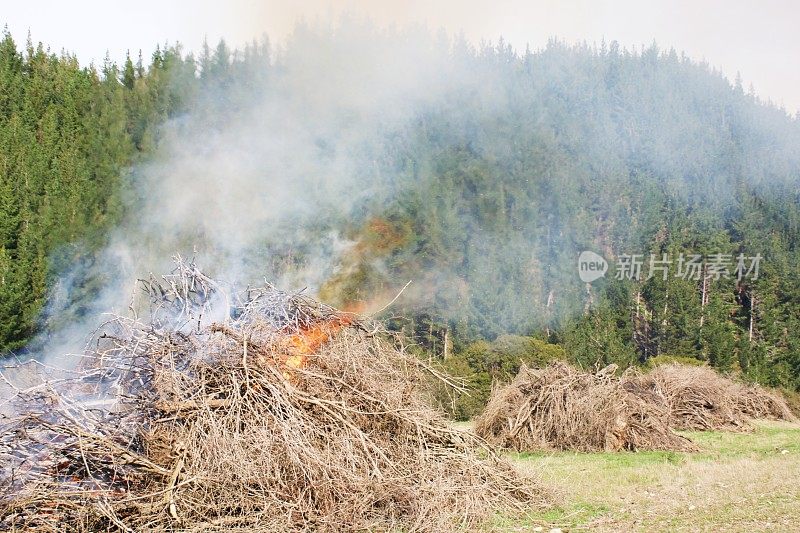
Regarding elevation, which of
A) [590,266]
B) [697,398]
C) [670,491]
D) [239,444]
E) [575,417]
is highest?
[590,266]

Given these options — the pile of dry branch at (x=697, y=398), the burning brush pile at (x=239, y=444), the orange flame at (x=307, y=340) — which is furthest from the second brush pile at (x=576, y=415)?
the orange flame at (x=307, y=340)

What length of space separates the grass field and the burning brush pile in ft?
→ 2.36

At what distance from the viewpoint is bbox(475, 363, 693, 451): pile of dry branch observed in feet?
46.2

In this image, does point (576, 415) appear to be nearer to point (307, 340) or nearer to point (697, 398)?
point (697, 398)

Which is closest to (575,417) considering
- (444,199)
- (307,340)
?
(307,340)

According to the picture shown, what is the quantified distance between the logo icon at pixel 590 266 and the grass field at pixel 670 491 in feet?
119

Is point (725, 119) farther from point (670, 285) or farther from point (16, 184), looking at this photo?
point (16, 184)

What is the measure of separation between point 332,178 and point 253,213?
11657 mm

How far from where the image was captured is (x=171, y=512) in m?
5.86

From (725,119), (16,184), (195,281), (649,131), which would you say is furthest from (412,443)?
(725,119)

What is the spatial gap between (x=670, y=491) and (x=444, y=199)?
116ft

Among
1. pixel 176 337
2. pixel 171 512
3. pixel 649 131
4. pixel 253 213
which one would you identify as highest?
pixel 649 131

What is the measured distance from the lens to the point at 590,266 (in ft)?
167

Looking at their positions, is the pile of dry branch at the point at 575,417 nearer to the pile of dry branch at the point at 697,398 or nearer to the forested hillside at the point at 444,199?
the pile of dry branch at the point at 697,398
